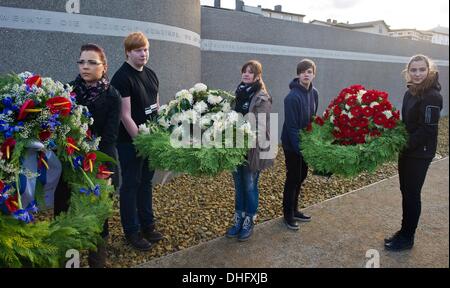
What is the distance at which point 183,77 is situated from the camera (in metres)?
5.90

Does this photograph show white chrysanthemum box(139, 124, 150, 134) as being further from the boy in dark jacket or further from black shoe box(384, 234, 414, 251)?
black shoe box(384, 234, 414, 251)

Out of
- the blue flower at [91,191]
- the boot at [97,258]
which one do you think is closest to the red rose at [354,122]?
the blue flower at [91,191]

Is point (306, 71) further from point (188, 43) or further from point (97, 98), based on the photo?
point (188, 43)

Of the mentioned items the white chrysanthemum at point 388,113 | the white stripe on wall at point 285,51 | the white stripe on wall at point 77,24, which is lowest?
the white chrysanthemum at point 388,113

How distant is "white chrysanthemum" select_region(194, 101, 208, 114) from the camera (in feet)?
10.6

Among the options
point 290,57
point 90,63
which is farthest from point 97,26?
point 290,57

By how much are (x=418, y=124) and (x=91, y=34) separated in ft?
12.6

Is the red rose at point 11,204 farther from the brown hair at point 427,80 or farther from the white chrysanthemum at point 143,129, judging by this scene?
the brown hair at point 427,80

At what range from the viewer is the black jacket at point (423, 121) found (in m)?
3.33

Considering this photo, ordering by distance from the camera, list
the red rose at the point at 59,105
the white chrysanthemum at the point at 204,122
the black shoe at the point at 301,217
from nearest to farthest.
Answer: the red rose at the point at 59,105, the white chrysanthemum at the point at 204,122, the black shoe at the point at 301,217

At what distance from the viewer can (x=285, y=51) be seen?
8.77 meters

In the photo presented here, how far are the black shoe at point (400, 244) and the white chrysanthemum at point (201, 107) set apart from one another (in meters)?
2.29

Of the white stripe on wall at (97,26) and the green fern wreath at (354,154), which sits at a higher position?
the white stripe on wall at (97,26)
